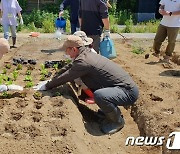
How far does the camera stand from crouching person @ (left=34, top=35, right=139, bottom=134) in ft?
17.6

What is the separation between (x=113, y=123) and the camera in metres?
5.63

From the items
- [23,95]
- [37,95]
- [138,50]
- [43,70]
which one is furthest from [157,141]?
[138,50]

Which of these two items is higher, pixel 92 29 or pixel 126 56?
pixel 92 29

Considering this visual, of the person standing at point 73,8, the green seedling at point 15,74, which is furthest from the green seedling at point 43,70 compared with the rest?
the person standing at point 73,8

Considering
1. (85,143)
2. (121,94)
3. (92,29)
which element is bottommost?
(85,143)

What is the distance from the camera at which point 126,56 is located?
9203 mm

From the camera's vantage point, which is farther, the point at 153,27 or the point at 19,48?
the point at 153,27

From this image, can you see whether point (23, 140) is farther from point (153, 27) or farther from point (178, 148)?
point (153, 27)

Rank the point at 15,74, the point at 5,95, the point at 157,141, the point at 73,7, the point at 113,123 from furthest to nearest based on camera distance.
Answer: the point at 73,7
the point at 15,74
the point at 5,95
the point at 113,123
the point at 157,141

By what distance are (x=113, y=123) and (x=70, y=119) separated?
2.27 feet

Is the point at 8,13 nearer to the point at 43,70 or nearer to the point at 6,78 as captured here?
the point at 43,70

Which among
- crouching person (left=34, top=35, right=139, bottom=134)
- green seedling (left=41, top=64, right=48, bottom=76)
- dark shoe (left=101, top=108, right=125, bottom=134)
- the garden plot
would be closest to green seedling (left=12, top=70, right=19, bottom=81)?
the garden plot

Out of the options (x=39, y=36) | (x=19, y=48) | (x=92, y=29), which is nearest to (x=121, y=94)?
(x=92, y=29)

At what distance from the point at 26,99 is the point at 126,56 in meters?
3.92
